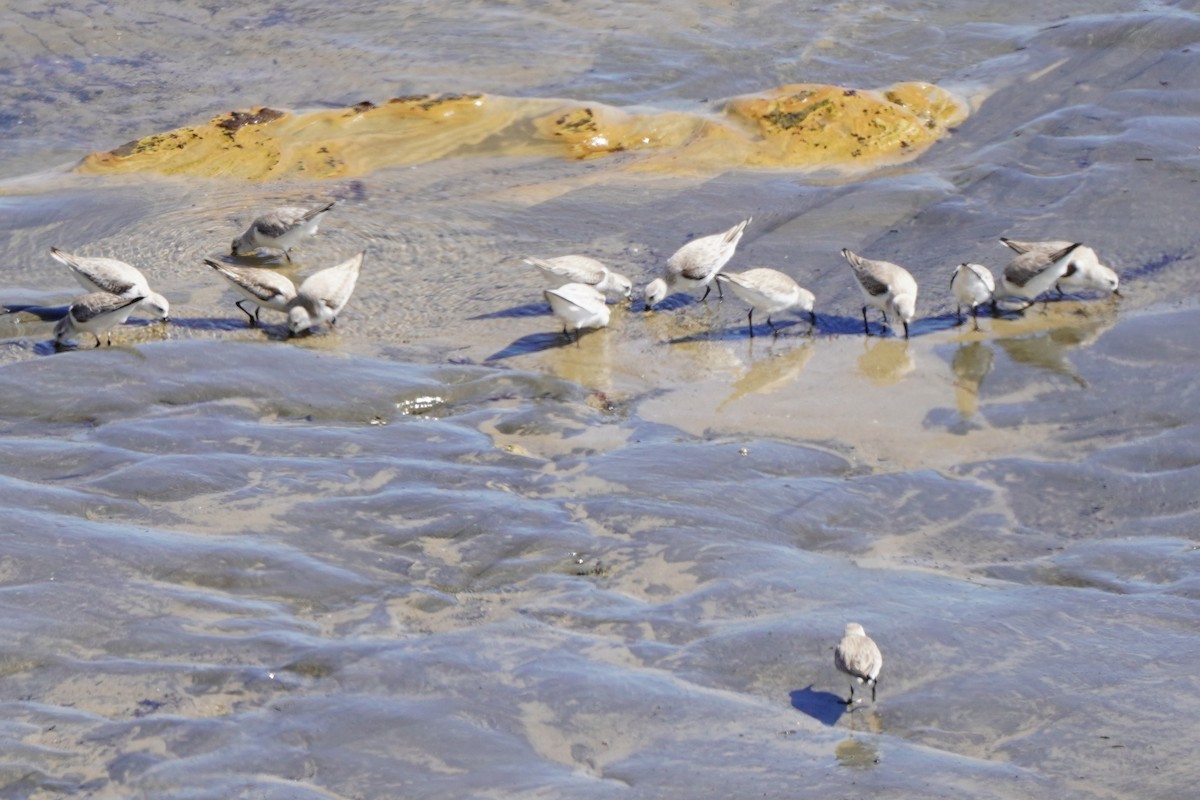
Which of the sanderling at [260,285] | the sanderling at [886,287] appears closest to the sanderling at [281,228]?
the sanderling at [260,285]

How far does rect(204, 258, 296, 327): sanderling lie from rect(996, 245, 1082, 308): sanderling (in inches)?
189

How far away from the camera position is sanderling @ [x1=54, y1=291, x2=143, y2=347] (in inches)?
Result: 373

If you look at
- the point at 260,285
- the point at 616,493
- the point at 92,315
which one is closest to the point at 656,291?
the point at 260,285

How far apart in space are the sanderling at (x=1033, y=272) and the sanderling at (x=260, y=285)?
4800mm

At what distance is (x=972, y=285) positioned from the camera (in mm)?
9562

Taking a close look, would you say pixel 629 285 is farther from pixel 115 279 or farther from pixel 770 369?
pixel 115 279

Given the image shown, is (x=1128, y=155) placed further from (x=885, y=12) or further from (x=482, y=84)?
(x=482, y=84)

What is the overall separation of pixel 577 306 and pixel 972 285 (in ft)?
8.40

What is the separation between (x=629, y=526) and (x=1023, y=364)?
11.0 feet

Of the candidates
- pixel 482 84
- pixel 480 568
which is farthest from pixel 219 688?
pixel 482 84

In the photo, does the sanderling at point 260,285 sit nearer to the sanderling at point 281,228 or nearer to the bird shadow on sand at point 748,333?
the sanderling at point 281,228

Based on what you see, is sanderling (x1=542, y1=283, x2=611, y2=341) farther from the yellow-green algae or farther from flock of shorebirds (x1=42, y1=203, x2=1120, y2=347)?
the yellow-green algae

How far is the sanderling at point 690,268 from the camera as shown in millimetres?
10227

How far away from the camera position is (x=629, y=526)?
23.0 ft
